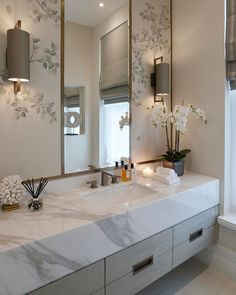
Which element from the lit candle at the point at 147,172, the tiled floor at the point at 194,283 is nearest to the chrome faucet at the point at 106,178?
the lit candle at the point at 147,172

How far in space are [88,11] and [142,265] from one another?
173 cm

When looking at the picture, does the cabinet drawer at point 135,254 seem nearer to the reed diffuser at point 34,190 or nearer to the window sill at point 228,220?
the reed diffuser at point 34,190

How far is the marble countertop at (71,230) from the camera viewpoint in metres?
0.94

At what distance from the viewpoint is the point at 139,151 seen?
2.03 meters

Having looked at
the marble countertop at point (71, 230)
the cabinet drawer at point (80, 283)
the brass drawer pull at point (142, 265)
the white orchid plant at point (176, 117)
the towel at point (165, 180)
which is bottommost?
the brass drawer pull at point (142, 265)

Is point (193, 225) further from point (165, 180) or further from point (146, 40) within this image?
point (146, 40)

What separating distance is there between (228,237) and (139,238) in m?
0.99

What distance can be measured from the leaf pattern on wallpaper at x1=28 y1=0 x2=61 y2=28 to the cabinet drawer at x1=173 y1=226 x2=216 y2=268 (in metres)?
1.71

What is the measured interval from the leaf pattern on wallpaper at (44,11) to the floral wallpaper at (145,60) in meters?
0.68

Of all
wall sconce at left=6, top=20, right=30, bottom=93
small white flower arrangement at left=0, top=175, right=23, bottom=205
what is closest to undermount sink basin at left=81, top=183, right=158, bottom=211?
small white flower arrangement at left=0, top=175, right=23, bottom=205

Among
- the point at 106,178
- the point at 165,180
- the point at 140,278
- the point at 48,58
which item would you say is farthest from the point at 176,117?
the point at 140,278

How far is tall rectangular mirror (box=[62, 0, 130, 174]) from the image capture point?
1.57 meters

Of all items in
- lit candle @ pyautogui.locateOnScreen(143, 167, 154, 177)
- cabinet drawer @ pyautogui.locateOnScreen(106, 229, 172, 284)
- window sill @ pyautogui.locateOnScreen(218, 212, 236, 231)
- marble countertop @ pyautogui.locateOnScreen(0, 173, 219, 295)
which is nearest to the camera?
marble countertop @ pyautogui.locateOnScreen(0, 173, 219, 295)

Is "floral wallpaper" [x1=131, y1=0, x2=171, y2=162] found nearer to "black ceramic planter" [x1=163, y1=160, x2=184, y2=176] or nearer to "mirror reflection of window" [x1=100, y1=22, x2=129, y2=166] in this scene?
"mirror reflection of window" [x1=100, y1=22, x2=129, y2=166]
